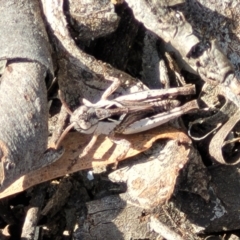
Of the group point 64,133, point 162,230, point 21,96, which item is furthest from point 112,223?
point 21,96

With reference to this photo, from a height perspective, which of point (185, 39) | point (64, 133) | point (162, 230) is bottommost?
point (162, 230)

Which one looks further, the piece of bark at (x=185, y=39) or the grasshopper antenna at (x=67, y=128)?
the grasshopper antenna at (x=67, y=128)

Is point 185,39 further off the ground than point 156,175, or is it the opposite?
point 185,39

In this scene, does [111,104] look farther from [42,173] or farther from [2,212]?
[2,212]

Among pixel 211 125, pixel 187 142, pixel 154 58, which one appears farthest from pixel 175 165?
pixel 154 58

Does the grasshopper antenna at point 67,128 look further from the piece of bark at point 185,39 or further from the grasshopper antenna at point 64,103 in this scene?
the piece of bark at point 185,39

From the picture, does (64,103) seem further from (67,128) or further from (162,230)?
(162,230)

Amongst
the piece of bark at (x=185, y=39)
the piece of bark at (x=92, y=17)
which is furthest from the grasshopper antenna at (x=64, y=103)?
the piece of bark at (x=185, y=39)
